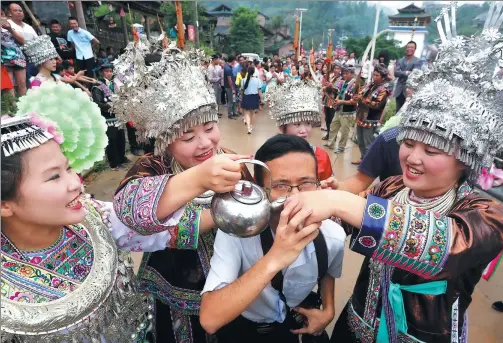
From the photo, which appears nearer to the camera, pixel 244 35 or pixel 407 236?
pixel 407 236

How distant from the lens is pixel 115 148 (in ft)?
20.6

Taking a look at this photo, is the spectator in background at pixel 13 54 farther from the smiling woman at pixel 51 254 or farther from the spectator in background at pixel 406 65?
the spectator in background at pixel 406 65

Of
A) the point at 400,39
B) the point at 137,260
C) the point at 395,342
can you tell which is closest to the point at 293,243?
the point at 395,342

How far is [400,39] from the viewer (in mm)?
46844

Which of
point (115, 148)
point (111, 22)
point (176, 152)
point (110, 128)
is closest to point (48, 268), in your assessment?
point (176, 152)

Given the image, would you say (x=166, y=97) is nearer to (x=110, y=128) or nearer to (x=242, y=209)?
(x=242, y=209)

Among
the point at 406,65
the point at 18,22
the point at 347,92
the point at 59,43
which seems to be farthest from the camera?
the point at 406,65

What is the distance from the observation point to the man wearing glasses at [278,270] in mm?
1108

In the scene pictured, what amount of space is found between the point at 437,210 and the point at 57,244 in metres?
1.65

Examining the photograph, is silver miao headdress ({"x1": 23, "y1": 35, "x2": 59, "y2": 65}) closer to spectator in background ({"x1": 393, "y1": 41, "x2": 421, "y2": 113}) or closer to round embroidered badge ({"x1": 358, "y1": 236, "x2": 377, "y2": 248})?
round embroidered badge ({"x1": 358, "y1": 236, "x2": 377, "y2": 248})

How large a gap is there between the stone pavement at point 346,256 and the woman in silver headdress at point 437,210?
159cm

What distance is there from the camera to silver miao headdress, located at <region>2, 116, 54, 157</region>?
1.12m

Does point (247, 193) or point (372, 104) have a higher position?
point (247, 193)

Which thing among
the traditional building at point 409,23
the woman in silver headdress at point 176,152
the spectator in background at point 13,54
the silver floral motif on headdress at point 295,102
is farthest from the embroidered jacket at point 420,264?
the traditional building at point 409,23
